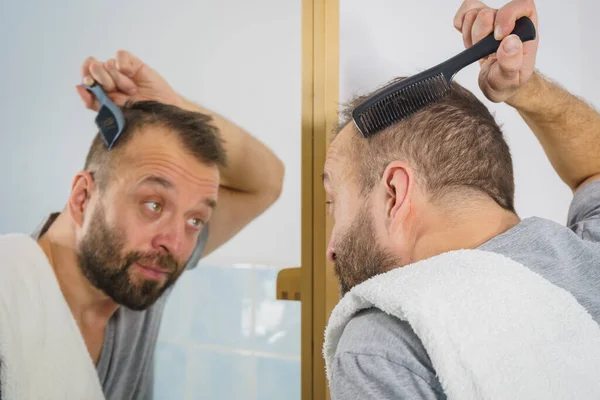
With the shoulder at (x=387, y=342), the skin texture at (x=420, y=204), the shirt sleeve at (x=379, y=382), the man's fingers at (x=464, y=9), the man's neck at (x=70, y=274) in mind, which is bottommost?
the shirt sleeve at (x=379, y=382)

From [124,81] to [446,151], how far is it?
407mm

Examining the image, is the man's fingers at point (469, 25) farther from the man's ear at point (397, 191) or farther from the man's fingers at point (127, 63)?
the man's fingers at point (127, 63)

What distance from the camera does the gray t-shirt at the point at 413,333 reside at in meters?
0.49

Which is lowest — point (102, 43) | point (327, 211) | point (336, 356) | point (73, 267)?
point (336, 356)

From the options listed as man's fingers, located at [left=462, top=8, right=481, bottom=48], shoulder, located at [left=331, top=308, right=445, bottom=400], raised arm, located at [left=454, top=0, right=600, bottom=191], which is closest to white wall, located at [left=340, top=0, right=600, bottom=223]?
raised arm, located at [left=454, top=0, right=600, bottom=191]

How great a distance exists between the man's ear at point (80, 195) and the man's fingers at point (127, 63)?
14 centimetres

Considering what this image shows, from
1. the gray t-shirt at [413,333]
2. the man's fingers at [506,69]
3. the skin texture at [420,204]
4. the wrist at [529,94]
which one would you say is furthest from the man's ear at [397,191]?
the wrist at [529,94]

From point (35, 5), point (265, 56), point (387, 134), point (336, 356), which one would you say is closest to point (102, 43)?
point (35, 5)

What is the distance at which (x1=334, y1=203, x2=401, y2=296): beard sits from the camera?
0.70 m

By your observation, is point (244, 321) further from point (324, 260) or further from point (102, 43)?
point (102, 43)

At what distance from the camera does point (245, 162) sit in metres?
0.83

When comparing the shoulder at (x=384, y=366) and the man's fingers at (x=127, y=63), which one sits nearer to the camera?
the shoulder at (x=384, y=366)

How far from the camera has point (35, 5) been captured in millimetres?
692

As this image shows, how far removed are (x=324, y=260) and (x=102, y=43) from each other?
1.48ft
